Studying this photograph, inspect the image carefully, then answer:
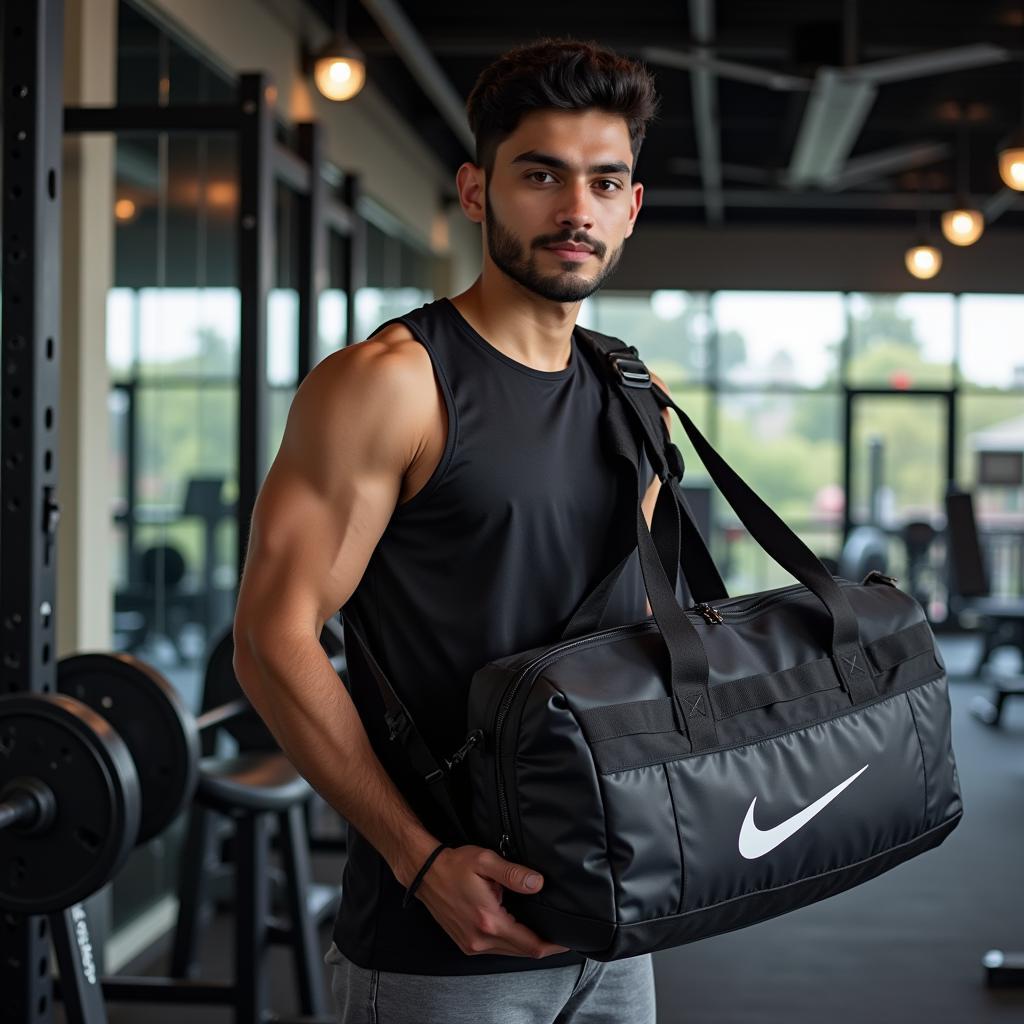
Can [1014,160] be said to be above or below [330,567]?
above

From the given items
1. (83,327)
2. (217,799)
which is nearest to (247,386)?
(83,327)

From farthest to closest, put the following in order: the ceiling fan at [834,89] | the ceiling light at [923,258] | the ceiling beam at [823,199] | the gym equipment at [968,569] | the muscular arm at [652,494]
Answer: the ceiling beam at [823,199] → the ceiling light at [923,258] → the gym equipment at [968,569] → the ceiling fan at [834,89] → the muscular arm at [652,494]

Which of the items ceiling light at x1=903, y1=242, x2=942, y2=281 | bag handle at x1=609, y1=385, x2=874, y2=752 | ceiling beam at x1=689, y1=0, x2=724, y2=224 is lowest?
bag handle at x1=609, y1=385, x2=874, y2=752

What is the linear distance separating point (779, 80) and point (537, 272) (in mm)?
4241

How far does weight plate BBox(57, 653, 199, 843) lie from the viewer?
2.24 m

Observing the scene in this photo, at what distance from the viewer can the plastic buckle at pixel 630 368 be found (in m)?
1.40

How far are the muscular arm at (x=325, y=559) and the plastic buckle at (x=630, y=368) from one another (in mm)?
271

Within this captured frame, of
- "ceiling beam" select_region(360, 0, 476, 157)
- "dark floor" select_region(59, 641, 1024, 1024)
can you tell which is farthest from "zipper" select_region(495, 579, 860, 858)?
"ceiling beam" select_region(360, 0, 476, 157)

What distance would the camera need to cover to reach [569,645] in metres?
1.18

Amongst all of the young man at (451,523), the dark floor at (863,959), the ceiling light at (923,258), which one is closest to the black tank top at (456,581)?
the young man at (451,523)

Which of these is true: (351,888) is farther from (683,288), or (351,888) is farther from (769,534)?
(683,288)

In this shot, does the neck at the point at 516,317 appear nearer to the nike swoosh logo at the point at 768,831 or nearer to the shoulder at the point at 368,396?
the shoulder at the point at 368,396

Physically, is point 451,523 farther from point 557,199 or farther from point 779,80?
point 779,80

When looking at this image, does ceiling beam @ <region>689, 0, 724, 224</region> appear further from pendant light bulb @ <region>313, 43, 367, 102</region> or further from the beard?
the beard
